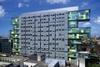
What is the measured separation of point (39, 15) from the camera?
120 feet

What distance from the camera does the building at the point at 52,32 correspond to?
32.5 m

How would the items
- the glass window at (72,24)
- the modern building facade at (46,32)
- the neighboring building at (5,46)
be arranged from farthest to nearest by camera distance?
the neighboring building at (5,46) < the modern building facade at (46,32) < the glass window at (72,24)

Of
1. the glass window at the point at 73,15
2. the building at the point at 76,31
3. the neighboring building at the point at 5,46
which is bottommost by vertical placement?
the neighboring building at the point at 5,46

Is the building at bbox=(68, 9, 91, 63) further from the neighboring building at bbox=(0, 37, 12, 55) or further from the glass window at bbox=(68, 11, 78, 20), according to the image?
the neighboring building at bbox=(0, 37, 12, 55)

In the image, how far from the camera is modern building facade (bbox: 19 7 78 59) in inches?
1313

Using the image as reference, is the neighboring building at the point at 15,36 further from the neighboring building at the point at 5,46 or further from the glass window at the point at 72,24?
the glass window at the point at 72,24

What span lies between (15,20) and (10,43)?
5645mm

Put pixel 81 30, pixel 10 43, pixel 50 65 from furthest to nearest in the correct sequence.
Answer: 1. pixel 10 43
2. pixel 81 30
3. pixel 50 65

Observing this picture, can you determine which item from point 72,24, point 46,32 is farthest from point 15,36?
point 72,24

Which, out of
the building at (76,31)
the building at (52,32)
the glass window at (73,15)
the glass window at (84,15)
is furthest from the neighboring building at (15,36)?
the glass window at (84,15)

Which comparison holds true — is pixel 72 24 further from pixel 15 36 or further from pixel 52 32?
pixel 15 36

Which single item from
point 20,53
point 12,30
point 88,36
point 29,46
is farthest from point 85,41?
point 12,30

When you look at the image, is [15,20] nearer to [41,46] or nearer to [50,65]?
[41,46]

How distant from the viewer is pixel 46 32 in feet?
117
